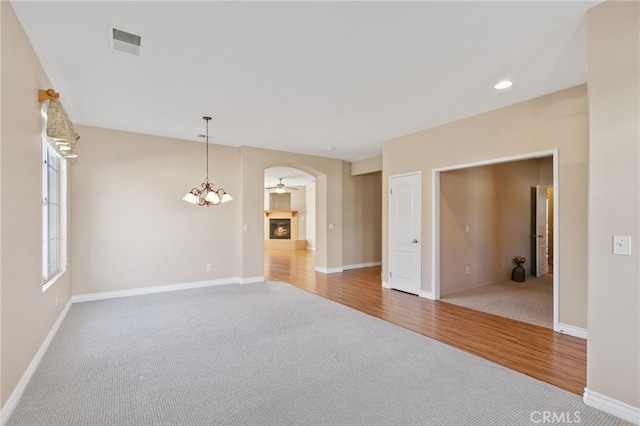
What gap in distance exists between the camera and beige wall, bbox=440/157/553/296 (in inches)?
209

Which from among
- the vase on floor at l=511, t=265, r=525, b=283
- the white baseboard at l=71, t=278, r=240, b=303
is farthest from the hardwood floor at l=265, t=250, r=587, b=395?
the vase on floor at l=511, t=265, r=525, b=283

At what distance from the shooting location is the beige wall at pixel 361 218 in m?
8.09

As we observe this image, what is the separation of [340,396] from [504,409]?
1.16 metres

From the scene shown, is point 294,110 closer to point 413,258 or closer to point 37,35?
point 37,35

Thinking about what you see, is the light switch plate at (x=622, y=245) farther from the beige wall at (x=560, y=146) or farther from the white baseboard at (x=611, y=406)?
the beige wall at (x=560, y=146)

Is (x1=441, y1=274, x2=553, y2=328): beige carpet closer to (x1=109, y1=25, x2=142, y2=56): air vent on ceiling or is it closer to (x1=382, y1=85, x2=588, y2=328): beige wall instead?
(x1=382, y1=85, x2=588, y2=328): beige wall

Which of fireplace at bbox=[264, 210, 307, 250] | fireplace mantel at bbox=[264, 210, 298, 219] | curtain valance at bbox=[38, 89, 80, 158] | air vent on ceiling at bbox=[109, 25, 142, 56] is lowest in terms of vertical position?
fireplace at bbox=[264, 210, 307, 250]

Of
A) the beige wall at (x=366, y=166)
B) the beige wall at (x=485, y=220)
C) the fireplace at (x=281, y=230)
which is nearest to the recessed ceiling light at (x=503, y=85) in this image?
the beige wall at (x=485, y=220)

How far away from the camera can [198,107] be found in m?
4.11

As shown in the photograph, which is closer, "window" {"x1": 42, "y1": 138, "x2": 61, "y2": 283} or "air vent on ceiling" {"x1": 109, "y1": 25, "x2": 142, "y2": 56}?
"air vent on ceiling" {"x1": 109, "y1": 25, "x2": 142, "y2": 56}

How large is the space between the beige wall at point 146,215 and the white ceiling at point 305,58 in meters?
0.80

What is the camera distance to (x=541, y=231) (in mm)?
6961

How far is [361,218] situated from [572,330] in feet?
17.4

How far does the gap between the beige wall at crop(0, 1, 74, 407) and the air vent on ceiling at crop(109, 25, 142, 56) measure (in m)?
0.60
